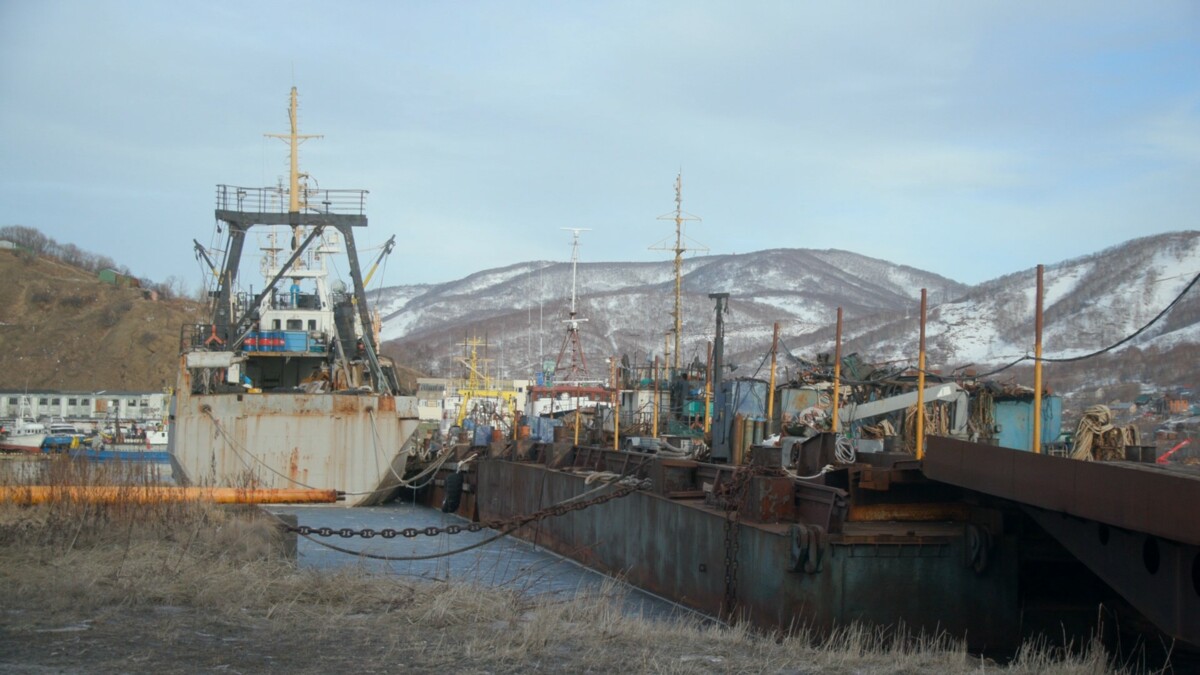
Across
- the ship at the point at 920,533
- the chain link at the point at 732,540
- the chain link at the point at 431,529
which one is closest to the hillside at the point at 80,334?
the ship at the point at 920,533

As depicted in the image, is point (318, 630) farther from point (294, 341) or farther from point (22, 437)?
point (22, 437)

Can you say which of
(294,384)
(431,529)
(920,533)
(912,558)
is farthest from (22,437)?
(912,558)

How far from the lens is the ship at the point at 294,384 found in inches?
947

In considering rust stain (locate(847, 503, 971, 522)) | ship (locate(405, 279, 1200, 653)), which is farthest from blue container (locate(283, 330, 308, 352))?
rust stain (locate(847, 503, 971, 522))

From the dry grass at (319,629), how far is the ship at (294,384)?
34.7ft

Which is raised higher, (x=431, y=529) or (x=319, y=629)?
(x=431, y=529)

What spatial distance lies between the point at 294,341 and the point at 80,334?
67897 mm

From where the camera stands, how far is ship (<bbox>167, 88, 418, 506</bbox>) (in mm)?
24062

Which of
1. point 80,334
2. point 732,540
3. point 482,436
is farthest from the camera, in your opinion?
point 80,334

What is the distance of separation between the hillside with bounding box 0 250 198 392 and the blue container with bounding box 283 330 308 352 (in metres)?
57.4

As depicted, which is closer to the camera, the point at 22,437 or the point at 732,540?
the point at 732,540

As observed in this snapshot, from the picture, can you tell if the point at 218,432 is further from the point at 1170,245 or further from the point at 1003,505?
the point at 1170,245

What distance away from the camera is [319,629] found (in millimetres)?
7852

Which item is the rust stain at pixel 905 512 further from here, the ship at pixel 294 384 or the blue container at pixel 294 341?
the blue container at pixel 294 341
